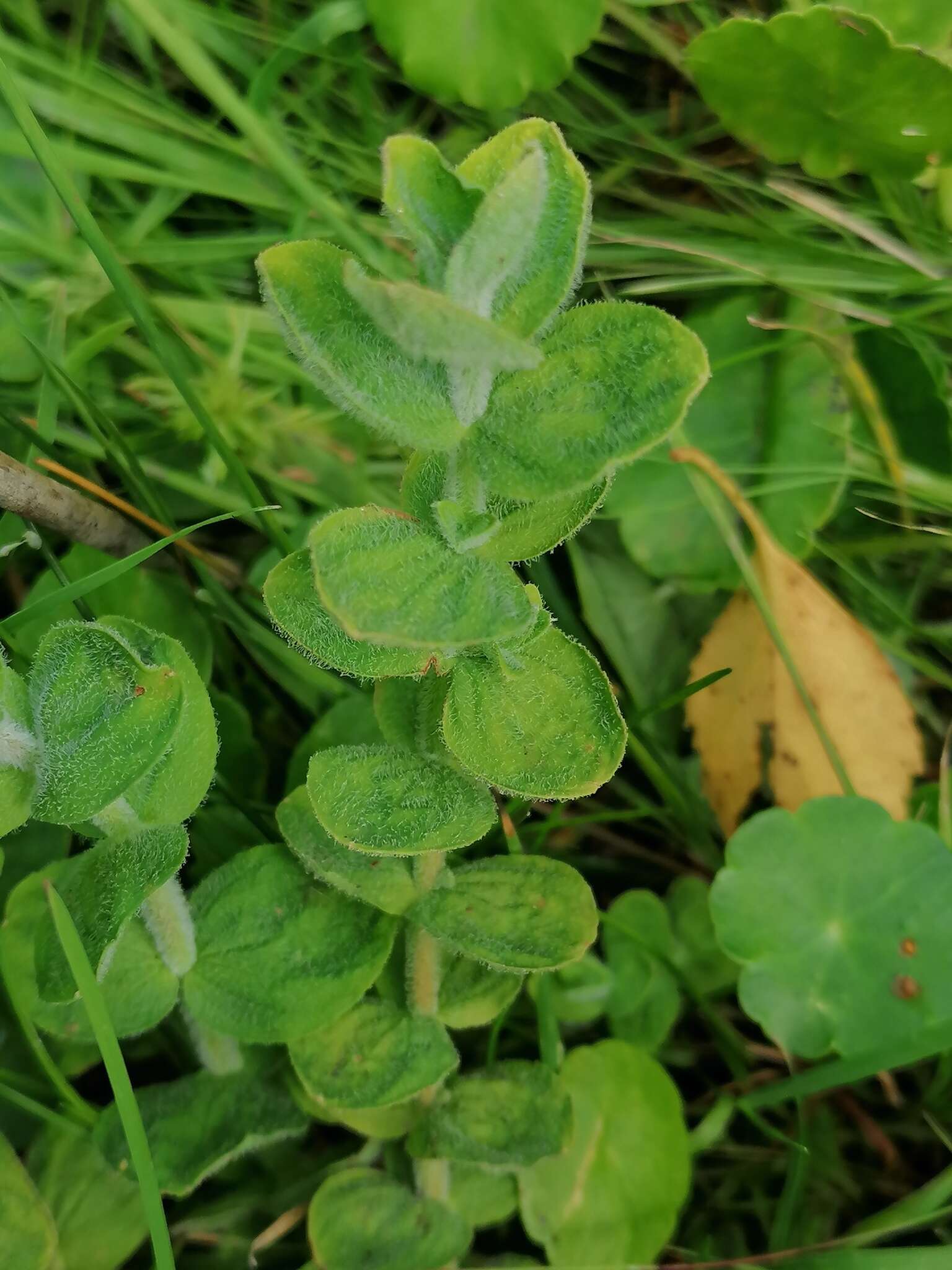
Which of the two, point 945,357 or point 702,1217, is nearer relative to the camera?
point 702,1217

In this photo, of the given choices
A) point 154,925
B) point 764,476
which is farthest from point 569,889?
point 764,476

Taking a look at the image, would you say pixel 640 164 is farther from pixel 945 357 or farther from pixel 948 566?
pixel 948 566

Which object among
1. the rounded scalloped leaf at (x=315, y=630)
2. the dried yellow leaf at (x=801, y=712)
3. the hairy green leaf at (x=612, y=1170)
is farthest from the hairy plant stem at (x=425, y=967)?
the dried yellow leaf at (x=801, y=712)

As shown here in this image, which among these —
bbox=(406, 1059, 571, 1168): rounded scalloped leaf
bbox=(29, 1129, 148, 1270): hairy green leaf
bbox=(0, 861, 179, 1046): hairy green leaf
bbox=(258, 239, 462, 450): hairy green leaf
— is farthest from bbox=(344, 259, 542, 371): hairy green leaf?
bbox=(29, 1129, 148, 1270): hairy green leaf

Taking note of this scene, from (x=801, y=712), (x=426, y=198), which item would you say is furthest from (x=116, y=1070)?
(x=801, y=712)

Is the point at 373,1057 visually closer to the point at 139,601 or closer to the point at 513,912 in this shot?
the point at 513,912
